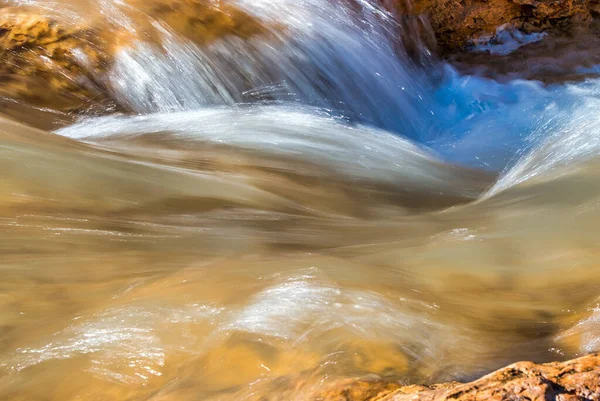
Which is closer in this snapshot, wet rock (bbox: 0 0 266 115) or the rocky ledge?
the rocky ledge

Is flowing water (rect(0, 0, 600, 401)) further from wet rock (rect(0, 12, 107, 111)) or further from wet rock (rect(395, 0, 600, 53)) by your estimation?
wet rock (rect(395, 0, 600, 53))

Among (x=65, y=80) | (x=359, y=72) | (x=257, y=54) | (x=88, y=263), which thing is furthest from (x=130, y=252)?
(x=359, y=72)

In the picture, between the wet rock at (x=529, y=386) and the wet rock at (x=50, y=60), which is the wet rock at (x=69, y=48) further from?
the wet rock at (x=529, y=386)

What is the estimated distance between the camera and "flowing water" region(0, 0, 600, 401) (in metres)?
1.89

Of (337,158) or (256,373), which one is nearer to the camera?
(256,373)

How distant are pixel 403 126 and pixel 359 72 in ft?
1.73

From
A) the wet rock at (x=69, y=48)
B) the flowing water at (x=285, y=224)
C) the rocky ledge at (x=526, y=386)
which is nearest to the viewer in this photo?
the rocky ledge at (x=526, y=386)

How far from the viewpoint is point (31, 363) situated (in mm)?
1939

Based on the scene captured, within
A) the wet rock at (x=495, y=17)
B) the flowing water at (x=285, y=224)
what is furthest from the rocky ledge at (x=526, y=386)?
the wet rock at (x=495, y=17)

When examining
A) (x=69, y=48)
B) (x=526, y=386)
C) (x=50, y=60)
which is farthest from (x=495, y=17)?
(x=526, y=386)

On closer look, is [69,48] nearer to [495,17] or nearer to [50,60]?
[50,60]

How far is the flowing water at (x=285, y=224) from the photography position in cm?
189

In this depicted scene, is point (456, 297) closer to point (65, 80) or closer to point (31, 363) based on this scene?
point (31, 363)

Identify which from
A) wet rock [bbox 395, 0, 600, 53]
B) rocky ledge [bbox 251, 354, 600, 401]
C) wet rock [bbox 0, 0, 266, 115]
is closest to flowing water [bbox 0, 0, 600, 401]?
wet rock [bbox 0, 0, 266, 115]
